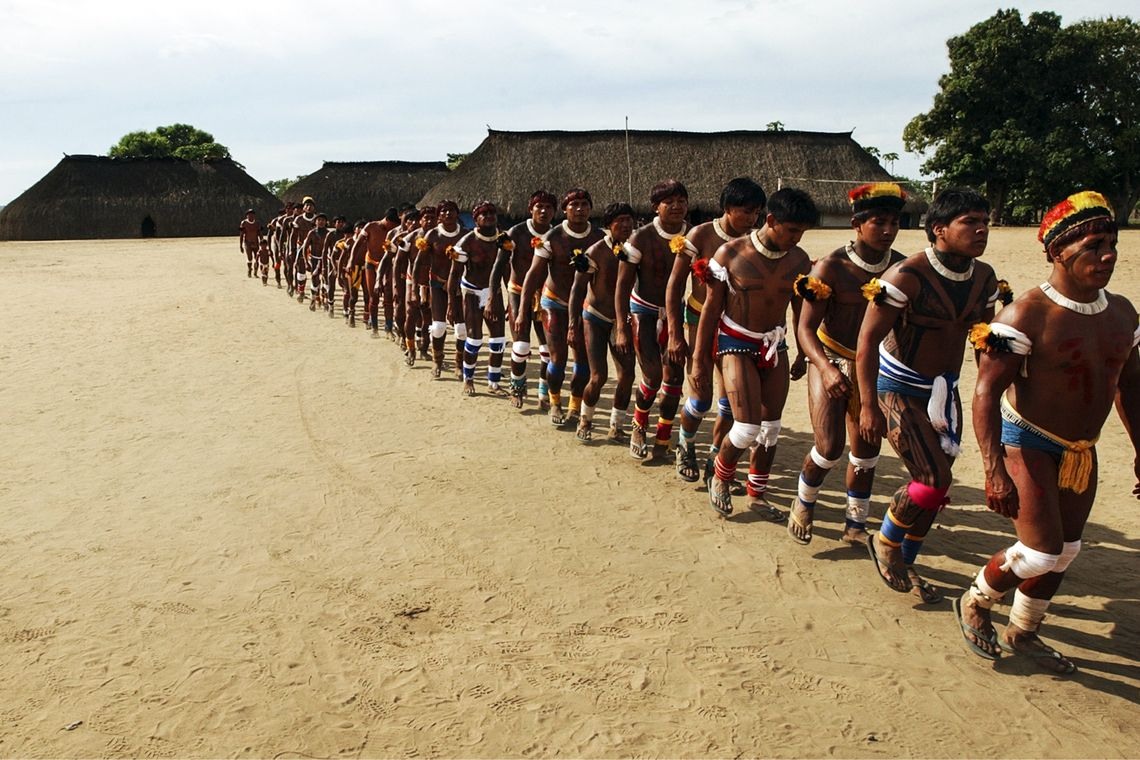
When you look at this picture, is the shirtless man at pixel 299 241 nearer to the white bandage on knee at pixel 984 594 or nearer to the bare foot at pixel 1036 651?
the white bandage on knee at pixel 984 594

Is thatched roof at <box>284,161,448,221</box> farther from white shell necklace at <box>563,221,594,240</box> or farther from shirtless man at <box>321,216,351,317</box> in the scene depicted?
white shell necklace at <box>563,221,594,240</box>

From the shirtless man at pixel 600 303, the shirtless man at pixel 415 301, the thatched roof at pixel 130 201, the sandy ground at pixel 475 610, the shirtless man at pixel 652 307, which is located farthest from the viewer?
the thatched roof at pixel 130 201

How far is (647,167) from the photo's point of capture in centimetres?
3628

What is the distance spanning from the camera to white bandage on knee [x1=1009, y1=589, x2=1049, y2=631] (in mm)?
3869

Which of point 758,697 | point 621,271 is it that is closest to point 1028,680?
point 758,697

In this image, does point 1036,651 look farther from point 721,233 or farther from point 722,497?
point 721,233

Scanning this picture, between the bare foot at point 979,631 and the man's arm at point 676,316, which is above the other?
the man's arm at point 676,316

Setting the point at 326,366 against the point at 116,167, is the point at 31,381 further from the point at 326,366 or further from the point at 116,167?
the point at 116,167

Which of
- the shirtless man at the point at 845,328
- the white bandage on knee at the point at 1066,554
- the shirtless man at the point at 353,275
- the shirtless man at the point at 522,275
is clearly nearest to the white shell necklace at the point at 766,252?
the shirtless man at the point at 845,328

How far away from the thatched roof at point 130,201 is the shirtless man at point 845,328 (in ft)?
163

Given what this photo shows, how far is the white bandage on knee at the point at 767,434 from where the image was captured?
572cm

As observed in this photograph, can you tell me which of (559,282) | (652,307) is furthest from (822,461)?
(559,282)

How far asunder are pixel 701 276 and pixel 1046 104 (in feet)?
98.9

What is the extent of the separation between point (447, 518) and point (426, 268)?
6.22m
